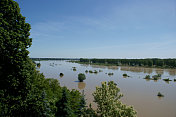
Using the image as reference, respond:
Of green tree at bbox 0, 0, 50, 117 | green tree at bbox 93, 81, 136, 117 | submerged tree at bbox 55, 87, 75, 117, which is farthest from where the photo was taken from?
submerged tree at bbox 55, 87, 75, 117

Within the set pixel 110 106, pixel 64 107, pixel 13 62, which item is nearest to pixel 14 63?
pixel 13 62

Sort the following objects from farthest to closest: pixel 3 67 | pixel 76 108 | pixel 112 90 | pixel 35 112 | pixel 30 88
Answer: pixel 76 108 → pixel 112 90 → pixel 35 112 → pixel 30 88 → pixel 3 67

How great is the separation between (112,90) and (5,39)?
29.6ft

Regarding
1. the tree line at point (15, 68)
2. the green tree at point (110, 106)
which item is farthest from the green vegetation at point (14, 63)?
the green tree at point (110, 106)

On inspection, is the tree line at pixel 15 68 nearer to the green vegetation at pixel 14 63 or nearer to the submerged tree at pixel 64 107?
the green vegetation at pixel 14 63

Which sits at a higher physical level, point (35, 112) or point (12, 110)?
point (12, 110)

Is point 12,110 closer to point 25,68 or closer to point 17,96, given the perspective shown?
point 17,96

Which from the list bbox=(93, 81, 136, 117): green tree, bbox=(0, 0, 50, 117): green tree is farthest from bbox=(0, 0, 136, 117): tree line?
bbox=(93, 81, 136, 117): green tree

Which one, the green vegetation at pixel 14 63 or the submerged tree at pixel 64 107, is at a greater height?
the green vegetation at pixel 14 63

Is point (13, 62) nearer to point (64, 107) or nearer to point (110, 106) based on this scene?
point (64, 107)

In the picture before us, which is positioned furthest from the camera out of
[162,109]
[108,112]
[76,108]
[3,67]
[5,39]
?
[162,109]

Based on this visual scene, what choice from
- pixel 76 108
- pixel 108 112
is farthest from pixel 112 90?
pixel 76 108

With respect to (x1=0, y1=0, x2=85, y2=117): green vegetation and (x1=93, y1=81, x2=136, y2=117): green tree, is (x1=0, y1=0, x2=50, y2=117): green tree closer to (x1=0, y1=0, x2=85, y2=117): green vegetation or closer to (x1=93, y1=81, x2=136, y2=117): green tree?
(x1=0, y1=0, x2=85, y2=117): green vegetation

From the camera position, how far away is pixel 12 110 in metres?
7.95
